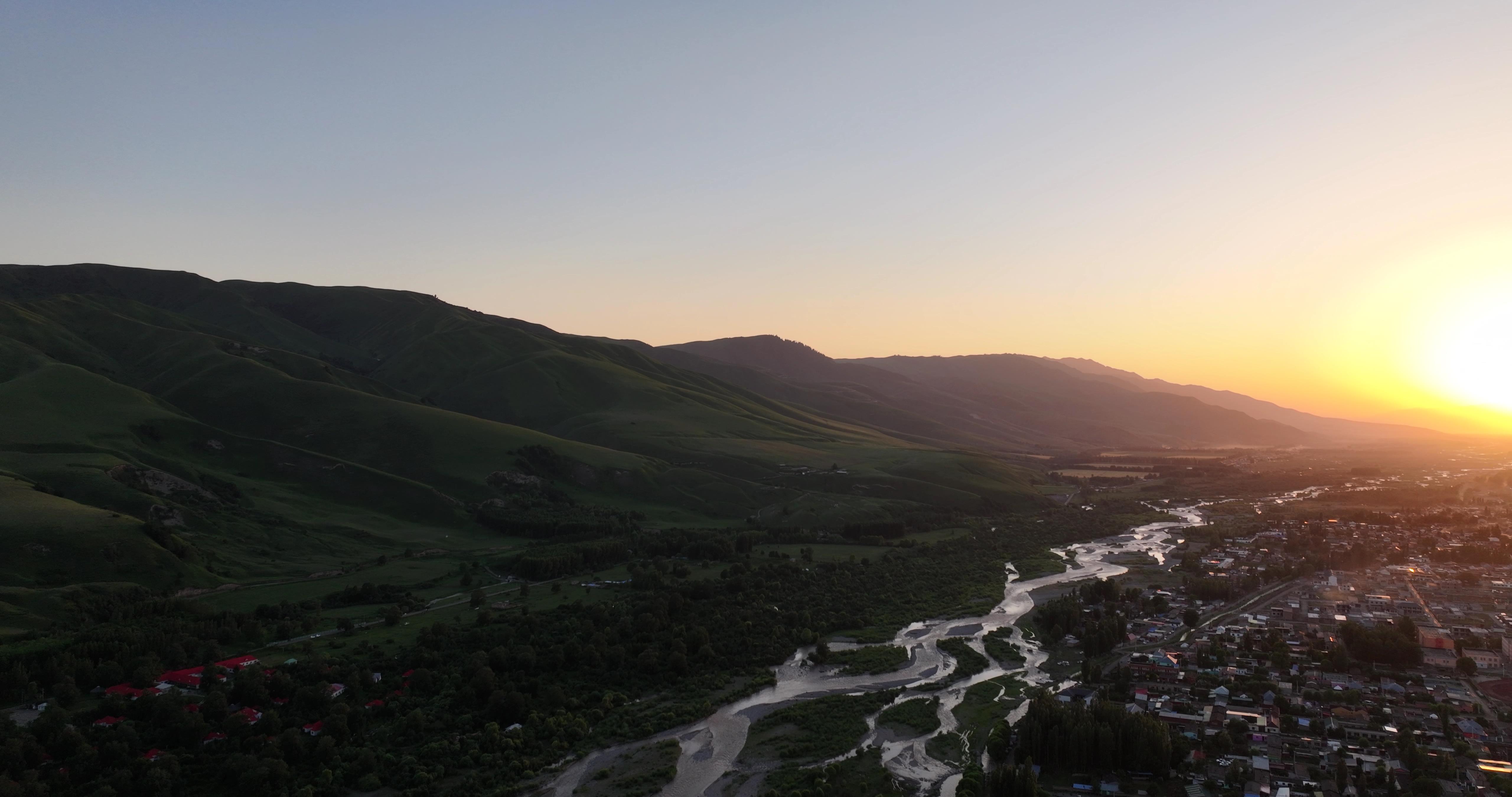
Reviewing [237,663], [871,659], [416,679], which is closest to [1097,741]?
[871,659]

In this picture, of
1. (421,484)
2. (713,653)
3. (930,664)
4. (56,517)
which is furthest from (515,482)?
(930,664)

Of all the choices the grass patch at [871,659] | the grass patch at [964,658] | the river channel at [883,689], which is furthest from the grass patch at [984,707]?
the grass patch at [871,659]

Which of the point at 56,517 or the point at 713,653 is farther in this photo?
the point at 56,517

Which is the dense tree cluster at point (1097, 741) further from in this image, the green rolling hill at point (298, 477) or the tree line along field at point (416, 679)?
the green rolling hill at point (298, 477)

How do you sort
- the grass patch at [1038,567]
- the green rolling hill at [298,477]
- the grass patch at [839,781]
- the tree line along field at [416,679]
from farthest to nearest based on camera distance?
the grass patch at [1038,567] → the green rolling hill at [298,477] → the tree line along field at [416,679] → the grass patch at [839,781]

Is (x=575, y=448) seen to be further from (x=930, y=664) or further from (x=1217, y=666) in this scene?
(x=1217, y=666)

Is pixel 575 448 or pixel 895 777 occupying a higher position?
pixel 575 448

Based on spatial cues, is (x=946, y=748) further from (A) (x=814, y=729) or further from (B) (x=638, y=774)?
(B) (x=638, y=774)
